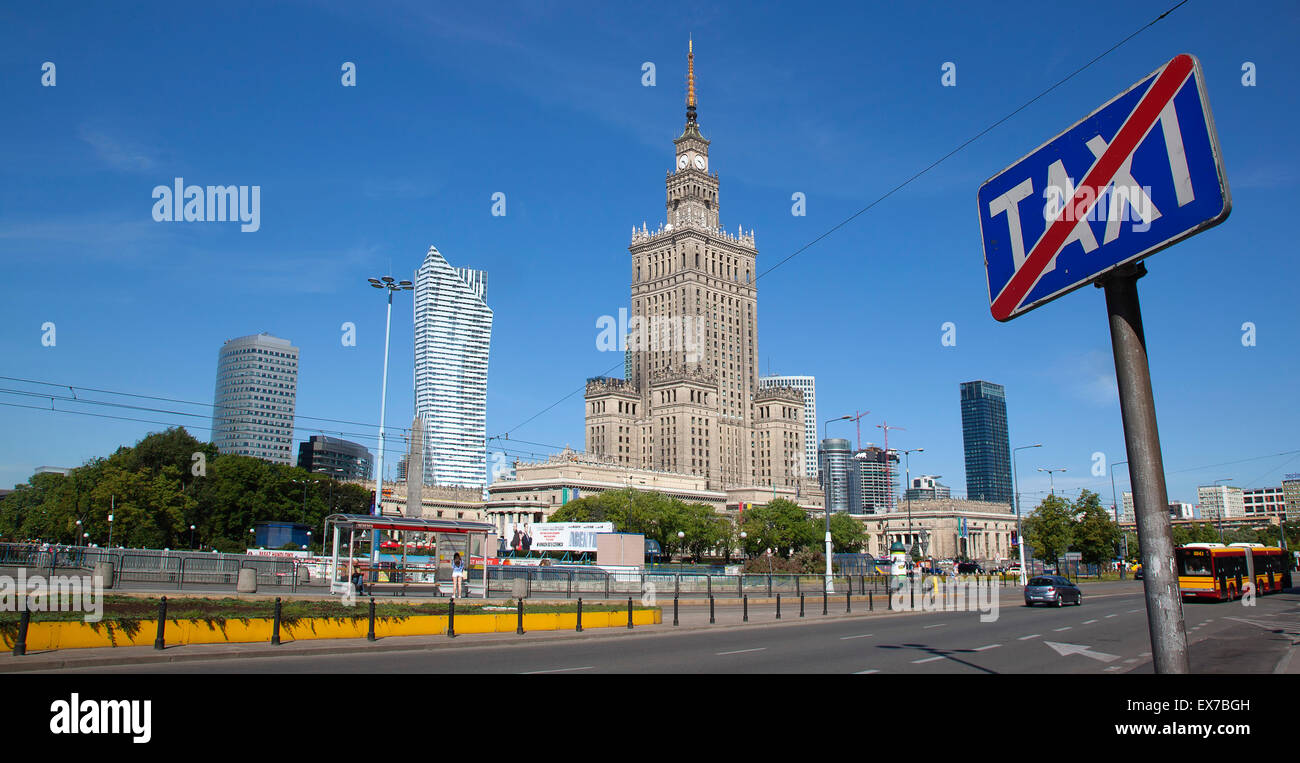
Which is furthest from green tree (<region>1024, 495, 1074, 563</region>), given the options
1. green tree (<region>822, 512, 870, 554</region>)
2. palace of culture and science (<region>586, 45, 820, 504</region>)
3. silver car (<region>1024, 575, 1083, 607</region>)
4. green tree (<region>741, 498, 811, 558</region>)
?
palace of culture and science (<region>586, 45, 820, 504</region>)

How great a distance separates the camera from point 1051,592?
39281mm

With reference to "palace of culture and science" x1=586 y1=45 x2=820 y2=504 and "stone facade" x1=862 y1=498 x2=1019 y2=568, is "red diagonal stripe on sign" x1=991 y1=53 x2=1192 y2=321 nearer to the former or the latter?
"palace of culture and science" x1=586 y1=45 x2=820 y2=504

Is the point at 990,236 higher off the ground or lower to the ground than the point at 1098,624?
higher

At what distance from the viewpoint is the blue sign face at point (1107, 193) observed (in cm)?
459

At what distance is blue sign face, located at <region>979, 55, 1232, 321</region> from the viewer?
459 cm

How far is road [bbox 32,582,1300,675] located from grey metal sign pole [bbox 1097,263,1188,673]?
10.4 m

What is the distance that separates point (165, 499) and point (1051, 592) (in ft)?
254

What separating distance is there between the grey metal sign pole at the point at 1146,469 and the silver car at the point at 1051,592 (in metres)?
39.3

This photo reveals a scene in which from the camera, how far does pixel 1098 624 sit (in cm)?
2748

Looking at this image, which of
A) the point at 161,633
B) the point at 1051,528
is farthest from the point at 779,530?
the point at 161,633

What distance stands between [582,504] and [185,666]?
320 ft
